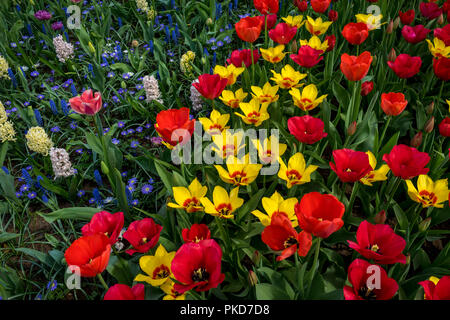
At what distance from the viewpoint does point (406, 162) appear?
115 centimetres

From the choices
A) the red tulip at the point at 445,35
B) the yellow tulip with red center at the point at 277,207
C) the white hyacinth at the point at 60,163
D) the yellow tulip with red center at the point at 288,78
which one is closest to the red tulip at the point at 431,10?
the red tulip at the point at 445,35

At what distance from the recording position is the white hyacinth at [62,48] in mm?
2533

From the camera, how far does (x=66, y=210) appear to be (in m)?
1.52

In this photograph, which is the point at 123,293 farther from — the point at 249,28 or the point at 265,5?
the point at 265,5

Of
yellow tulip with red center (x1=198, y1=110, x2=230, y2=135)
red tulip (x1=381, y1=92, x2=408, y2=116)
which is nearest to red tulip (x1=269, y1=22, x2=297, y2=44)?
yellow tulip with red center (x1=198, y1=110, x2=230, y2=135)

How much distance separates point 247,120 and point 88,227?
2.63 feet

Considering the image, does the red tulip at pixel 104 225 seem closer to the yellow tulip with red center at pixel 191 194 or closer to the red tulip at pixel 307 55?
the yellow tulip with red center at pixel 191 194

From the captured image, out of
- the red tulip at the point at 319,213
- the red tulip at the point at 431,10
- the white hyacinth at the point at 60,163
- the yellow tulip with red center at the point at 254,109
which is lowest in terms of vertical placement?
the white hyacinth at the point at 60,163

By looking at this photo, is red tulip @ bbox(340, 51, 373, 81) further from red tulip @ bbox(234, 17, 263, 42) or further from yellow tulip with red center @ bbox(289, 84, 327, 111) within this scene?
red tulip @ bbox(234, 17, 263, 42)

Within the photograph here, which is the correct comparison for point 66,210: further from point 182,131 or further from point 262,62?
point 262,62

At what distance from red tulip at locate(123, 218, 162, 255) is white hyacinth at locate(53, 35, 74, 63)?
1954 millimetres

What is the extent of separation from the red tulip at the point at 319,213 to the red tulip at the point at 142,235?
1.37ft

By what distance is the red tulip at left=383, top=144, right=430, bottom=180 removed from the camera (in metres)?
1.11

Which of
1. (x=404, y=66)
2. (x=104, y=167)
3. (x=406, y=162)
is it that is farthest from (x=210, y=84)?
(x=404, y=66)
